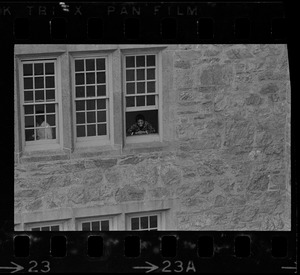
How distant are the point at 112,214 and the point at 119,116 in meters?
1.41

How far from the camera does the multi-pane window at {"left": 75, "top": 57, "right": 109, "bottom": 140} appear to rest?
1631 centimetres

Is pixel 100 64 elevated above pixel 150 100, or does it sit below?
above

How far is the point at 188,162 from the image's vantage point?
17141 mm

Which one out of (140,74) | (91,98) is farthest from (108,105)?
→ (140,74)

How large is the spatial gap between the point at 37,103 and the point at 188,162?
2370mm
